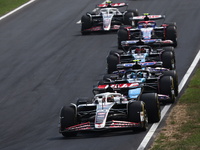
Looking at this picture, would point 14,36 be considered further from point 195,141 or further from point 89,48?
point 195,141

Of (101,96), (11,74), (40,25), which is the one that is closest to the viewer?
(101,96)

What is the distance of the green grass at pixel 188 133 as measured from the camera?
15.4m

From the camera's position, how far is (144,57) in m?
26.2

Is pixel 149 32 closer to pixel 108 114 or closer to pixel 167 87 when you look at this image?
pixel 167 87

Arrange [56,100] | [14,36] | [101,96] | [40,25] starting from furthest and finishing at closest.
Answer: [40,25]
[14,36]
[56,100]
[101,96]

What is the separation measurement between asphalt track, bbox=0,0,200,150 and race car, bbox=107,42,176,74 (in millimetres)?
1191

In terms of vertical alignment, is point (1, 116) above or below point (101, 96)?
below

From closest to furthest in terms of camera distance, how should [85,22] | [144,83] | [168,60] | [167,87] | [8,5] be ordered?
[167,87], [144,83], [168,60], [85,22], [8,5]

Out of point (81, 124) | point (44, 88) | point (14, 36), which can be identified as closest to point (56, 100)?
point (44, 88)

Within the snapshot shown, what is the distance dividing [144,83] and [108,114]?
386 centimetres

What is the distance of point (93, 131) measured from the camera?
58.3 ft

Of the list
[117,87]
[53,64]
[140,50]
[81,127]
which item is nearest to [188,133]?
[81,127]

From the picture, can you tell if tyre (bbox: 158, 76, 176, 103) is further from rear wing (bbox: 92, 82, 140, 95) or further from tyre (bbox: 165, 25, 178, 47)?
tyre (bbox: 165, 25, 178, 47)

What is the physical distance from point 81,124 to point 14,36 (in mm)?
21538
